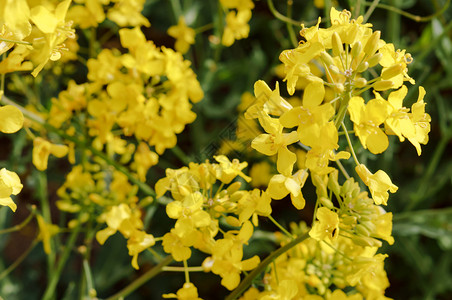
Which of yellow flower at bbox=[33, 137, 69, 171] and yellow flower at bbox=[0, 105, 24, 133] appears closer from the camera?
yellow flower at bbox=[0, 105, 24, 133]

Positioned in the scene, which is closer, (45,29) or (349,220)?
(45,29)

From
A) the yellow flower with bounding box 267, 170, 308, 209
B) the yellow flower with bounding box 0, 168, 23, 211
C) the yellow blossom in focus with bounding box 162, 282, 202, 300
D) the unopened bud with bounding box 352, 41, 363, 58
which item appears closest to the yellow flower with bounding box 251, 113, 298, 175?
the yellow flower with bounding box 267, 170, 308, 209

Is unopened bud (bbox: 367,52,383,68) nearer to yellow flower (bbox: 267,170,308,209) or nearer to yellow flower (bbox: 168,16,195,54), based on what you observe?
yellow flower (bbox: 267,170,308,209)

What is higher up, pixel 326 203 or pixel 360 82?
→ pixel 360 82

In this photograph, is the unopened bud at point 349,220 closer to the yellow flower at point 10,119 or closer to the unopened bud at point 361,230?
the unopened bud at point 361,230

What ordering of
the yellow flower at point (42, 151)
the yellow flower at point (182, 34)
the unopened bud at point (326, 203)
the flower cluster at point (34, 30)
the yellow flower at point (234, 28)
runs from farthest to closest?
the yellow flower at point (182, 34) < the yellow flower at point (234, 28) < the yellow flower at point (42, 151) < the unopened bud at point (326, 203) < the flower cluster at point (34, 30)

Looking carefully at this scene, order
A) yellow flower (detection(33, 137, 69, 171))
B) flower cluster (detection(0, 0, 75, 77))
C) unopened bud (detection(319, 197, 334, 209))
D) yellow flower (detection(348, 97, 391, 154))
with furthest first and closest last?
yellow flower (detection(33, 137, 69, 171))
unopened bud (detection(319, 197, 334, 209))
yellow flower (detection(348, 97, 391, 154))
flower cluster (detection(0, 0, 75, 77))

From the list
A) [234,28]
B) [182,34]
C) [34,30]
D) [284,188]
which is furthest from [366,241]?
[182,34]

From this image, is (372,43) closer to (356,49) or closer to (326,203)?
(356,49)

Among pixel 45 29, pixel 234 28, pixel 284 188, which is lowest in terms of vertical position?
pixel 234 28

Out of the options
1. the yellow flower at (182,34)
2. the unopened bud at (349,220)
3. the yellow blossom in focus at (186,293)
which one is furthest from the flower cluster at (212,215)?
the yellow flower at (182,34)
